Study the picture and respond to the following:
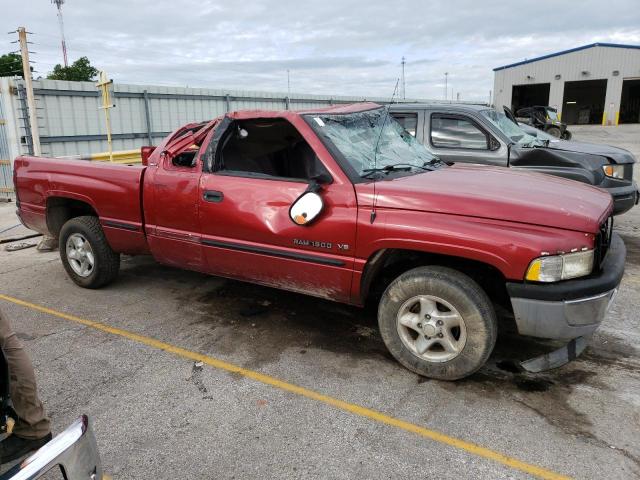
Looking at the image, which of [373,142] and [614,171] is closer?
[373,142]

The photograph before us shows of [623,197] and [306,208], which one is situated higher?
[306,208]

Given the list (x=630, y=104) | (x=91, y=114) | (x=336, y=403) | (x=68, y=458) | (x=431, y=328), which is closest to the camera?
(x=68, y=458)

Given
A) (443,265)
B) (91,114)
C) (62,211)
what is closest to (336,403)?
(443,265)

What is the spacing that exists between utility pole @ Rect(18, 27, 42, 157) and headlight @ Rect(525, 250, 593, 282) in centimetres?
1043

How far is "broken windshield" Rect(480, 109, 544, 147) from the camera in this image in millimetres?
6753

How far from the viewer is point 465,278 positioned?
3.14 m

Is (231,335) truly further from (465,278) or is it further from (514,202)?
(514,202)

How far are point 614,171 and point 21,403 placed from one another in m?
6.94

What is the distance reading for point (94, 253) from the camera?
16.2 feet

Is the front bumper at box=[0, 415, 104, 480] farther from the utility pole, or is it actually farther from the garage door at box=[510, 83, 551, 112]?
the garage door at box=[510, 83, 551, 112]

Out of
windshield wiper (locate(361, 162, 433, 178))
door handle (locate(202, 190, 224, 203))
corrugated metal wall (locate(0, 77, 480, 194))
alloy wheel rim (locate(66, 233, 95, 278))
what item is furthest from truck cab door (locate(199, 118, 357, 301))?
corrugated metal wall (locate(0, 77, 480, 194))

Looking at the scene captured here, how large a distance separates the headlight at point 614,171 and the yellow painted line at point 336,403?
5.05 meters

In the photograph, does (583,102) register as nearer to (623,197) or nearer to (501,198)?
(623,197)

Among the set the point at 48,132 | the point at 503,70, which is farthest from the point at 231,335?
the point at 503,70
